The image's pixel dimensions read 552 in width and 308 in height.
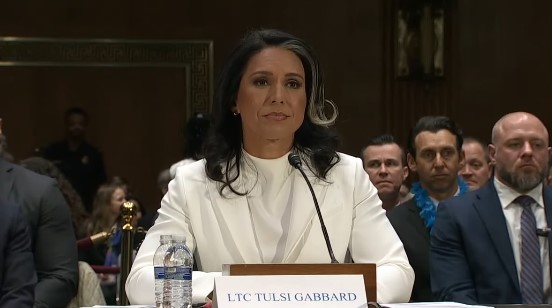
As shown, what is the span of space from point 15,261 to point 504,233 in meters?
2.10

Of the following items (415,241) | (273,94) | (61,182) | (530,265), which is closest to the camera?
(273,94)

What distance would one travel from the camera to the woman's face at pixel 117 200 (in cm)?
805

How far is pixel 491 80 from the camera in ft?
33.3

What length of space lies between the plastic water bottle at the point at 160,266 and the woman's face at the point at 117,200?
4704 millimetres

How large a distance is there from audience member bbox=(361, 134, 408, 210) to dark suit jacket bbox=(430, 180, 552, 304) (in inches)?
45.2

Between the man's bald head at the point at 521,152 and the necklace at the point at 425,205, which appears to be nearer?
the man's bald head at the point at 521,152

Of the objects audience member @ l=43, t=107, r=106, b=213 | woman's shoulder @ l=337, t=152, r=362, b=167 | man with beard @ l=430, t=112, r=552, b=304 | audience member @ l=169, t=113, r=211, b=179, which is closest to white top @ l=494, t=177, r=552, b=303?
man with beard @ l=430, t=112, r=552, b=304

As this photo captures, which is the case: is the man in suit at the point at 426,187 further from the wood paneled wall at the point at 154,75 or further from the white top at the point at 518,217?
the wood paneled wall at the point at 154,75

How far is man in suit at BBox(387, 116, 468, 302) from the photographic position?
534 centimetres

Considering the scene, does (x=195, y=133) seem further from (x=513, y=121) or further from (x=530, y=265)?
(x=530, y=265)

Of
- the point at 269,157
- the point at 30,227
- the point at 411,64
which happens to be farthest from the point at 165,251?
the point at 411,64

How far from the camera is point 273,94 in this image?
353cm

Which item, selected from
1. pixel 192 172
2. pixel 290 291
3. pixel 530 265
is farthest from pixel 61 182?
pixel 290 291

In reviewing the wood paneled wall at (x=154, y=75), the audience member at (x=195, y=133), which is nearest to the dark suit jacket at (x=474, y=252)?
the audience member at (x=195, y=133)
